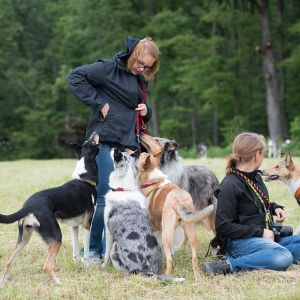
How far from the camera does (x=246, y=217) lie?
539 centimetres

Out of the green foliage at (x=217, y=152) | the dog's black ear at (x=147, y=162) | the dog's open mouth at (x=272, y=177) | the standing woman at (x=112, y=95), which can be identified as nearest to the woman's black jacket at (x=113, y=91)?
the standing woman at (x=112, y=95)

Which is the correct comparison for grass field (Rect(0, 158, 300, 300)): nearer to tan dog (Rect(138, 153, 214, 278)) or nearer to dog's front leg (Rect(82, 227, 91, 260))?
dog's front leg (Rect(82, 227, 91, 260))

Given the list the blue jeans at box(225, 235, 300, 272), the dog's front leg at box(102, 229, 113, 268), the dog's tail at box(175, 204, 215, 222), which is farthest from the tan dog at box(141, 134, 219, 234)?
the dog's front leg at box(102, 229, 113, 268)

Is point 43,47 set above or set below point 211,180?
above

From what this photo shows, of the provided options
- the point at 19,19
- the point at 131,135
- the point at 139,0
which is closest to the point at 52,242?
the point at 131,135

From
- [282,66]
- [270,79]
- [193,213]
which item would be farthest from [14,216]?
[282,66]

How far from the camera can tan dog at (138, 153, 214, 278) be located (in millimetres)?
5062

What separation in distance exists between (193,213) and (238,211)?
627 millimetres

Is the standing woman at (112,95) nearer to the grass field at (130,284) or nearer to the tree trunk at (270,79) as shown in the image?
the grass field at (130,284)

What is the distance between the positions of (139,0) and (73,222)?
3009cm

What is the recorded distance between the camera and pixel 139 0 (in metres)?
33.8

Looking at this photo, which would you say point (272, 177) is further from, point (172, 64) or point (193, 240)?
point (172, 64)

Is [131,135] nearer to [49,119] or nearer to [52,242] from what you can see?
[52,242]

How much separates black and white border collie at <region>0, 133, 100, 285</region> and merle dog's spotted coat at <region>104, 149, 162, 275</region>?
26cm
